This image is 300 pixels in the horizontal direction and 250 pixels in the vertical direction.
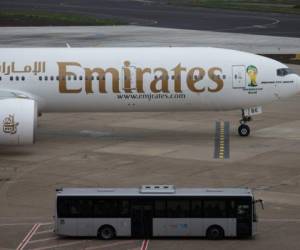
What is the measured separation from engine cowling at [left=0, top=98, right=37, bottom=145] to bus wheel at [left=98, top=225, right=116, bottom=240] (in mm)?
14649

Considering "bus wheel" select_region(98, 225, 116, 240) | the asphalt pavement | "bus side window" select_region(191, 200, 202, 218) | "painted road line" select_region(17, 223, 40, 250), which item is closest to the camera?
"painted road line" select_region(17, 223, 40, 250)

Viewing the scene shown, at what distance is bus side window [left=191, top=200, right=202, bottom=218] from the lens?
107 feet

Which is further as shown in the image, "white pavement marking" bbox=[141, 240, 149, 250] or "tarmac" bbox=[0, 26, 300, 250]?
"tarmac" bbox=[0, 26, 300, 250]

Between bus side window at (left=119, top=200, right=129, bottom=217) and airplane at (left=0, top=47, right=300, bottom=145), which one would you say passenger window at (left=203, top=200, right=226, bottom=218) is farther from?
airplane at (left=0, top=47, right=300, bottom=145)

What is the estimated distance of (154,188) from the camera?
1320 inches

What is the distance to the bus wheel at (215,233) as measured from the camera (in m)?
32.6

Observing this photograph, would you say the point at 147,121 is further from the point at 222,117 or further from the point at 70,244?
the point at 70,244

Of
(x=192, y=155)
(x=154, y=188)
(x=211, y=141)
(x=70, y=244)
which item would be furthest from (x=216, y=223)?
(x=211, y=141)

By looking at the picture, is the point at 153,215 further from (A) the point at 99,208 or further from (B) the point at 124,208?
(A) the point at 99,208

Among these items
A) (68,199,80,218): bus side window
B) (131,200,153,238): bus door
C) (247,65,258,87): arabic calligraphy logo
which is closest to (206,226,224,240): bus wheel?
(131,200,153,238): bus door

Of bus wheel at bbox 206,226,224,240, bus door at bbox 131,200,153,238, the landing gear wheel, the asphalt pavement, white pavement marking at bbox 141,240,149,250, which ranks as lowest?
white pavement marking at bbox 141,240,149,250

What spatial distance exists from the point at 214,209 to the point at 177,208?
1239 millimetres

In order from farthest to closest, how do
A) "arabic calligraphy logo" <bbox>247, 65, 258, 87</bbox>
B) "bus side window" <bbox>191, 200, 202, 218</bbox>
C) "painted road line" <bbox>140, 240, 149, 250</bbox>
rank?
"arabic calligraphy logo" <bbox>247, 65, 258, 87</bbox> < "bus side window" <bbox>191, 200, 202, 218</bbox> < "painted road line" <bbox>140, 240, 149, 250</bbox>

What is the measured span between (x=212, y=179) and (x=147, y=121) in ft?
53.6
